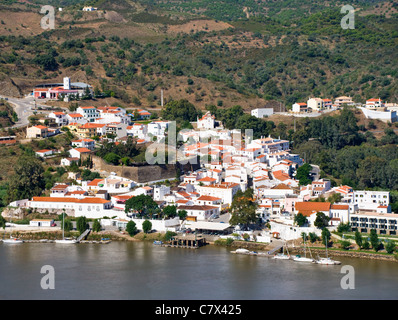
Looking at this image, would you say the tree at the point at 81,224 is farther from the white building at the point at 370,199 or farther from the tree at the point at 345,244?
the white building at the point at 370,199

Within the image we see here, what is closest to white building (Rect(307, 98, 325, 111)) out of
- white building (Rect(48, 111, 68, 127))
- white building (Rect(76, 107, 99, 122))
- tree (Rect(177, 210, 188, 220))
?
white building (Rect(76, 107, 99, 122))

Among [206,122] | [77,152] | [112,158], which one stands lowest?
[112,158]

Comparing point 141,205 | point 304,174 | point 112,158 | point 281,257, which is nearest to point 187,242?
point 141,205

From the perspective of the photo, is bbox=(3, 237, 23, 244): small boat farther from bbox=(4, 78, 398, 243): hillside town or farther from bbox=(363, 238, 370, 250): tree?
bbox=(363, 238, 370, 250): tree

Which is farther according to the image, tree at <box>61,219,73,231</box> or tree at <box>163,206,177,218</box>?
tree at <box>163,206,177,218</box>

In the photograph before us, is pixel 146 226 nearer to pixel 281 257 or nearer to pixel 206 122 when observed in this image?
pixel 281 257
